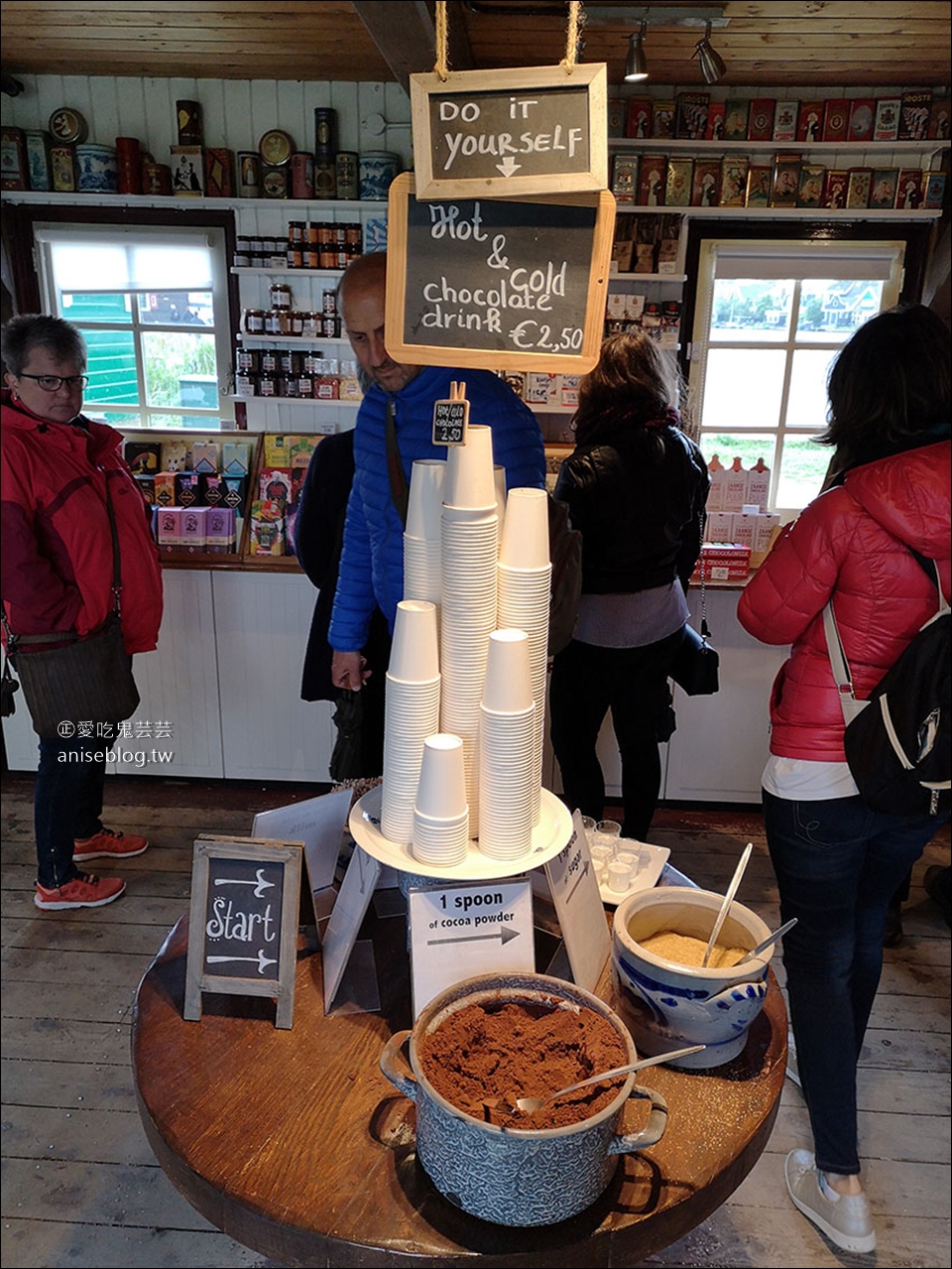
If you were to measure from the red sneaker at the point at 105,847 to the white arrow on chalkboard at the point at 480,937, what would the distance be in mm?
1851

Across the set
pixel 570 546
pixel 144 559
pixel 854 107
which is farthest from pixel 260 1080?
pixel 854 107

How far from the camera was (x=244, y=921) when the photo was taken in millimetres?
929

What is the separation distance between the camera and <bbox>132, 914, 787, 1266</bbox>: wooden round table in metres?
0.69

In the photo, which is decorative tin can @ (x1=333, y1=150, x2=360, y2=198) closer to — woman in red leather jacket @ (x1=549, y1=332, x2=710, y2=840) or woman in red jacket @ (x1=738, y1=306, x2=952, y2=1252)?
woman in red leather jacket @ (x1=549, y1=332, x2=710, y2=840)

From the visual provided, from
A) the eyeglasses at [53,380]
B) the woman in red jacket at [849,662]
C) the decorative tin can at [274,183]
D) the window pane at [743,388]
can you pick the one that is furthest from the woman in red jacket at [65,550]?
the window pane at [743,388]

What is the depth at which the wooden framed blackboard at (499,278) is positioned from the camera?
936mm

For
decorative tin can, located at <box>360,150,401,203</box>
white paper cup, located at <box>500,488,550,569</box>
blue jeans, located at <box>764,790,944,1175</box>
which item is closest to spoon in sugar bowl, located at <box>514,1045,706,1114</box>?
white paper cup, located at <box>500,488,550,569</box>

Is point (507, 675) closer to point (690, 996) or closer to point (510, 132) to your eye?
point (690, 996)

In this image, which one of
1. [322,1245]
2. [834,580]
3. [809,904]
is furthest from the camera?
[809,904]

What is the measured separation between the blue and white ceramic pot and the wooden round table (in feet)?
0.12

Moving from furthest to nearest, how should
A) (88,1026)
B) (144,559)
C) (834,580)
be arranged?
(144,559), (88,1026), (834,580)

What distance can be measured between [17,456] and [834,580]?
0.94m

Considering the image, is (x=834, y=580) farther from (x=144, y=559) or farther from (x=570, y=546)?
(x=144, y=559)

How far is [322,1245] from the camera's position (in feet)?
2.25
